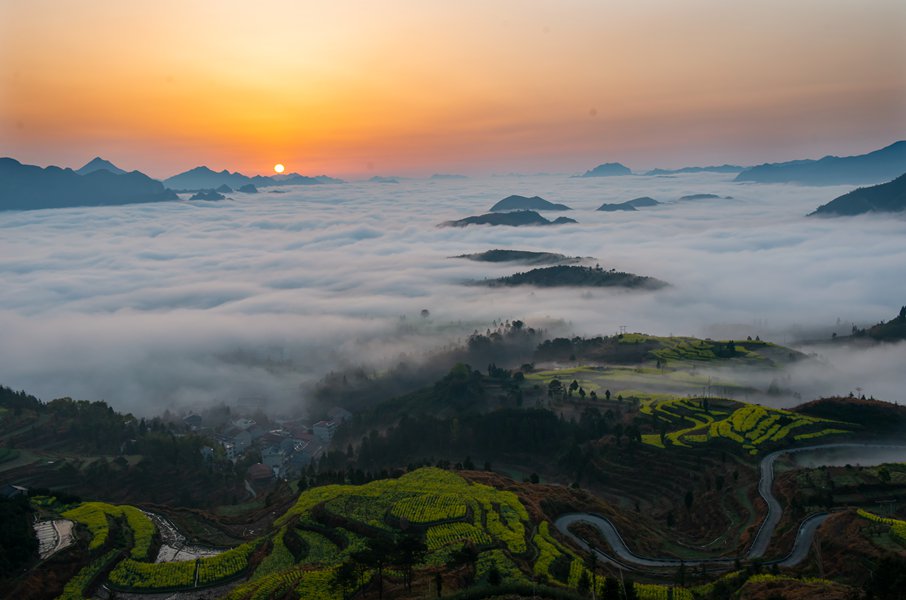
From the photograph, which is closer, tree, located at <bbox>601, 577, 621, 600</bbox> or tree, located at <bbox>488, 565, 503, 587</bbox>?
tree, located at <bbox>601, 577, 621, 600</bbox>

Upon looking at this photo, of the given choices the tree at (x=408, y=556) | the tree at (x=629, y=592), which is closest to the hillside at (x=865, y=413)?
the tree at (x=629, y=592)

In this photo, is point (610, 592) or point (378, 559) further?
point (378, 559)

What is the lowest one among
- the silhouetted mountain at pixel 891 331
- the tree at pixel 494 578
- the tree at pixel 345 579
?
the silhouetted mountain at pixel 891 331

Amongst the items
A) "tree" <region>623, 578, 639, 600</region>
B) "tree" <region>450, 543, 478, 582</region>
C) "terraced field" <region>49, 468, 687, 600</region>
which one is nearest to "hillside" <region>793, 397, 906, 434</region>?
"terraced field" <region>49, 468, 687, 600</region>

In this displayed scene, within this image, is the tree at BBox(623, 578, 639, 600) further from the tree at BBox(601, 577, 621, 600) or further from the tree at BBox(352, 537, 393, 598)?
the tree at BBox(352, 537, 393, 598)

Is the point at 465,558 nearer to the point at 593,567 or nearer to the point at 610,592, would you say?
the point at 593,567

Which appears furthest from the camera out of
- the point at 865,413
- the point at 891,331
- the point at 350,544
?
the point at 891,331

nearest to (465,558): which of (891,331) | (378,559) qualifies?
(378,559)

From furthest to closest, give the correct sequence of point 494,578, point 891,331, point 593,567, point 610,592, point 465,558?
point 891,331 → point 465,558 → point 593,567 → point 494,578 → point 610,592

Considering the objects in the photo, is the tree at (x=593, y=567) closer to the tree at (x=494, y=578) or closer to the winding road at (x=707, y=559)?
the winding road at (x=707, y=559)

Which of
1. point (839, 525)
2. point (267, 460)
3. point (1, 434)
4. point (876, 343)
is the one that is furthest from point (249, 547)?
point (876, 343)

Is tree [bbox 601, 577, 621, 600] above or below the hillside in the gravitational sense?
above
